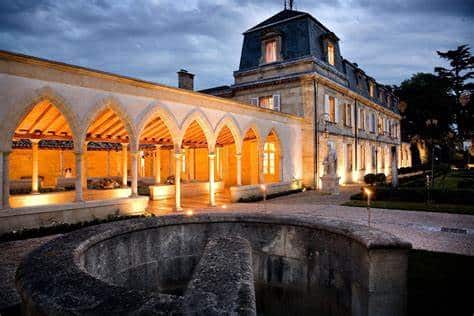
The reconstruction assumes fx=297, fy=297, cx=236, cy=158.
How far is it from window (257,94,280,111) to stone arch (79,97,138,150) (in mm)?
11215

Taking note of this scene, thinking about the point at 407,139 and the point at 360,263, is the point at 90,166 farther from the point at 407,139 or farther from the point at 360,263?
the point at 407,139

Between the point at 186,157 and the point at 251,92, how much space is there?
6410 millimetres

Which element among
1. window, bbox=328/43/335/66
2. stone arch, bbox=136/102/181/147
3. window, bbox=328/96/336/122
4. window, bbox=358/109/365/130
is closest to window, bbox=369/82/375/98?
window, bbox=358/109/365/130

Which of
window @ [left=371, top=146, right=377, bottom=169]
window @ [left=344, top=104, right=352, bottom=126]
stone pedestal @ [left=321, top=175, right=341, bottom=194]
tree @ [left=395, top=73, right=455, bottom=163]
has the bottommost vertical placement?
stone pedestal @ [left=321, top=175, right=341, bottom=194]

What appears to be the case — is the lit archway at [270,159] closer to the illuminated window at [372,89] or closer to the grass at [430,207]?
the grass at [430,207]

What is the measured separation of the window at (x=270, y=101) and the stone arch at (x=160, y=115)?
9.68 meters

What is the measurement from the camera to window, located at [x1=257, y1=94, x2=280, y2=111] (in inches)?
741

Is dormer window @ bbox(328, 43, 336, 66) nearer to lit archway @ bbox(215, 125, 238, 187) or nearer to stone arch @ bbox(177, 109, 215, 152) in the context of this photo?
lit archway @ bbox(215, 125, 238, 187)

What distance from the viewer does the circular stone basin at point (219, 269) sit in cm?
169

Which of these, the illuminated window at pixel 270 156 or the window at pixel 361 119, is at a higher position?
the window at pixel 361 119

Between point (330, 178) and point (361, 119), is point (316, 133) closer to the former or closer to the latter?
point (330, 178)

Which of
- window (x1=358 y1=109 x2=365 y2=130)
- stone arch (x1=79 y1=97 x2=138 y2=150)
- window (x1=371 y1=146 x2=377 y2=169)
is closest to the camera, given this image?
stone arch (x1=79 y1=97 x2=138 y2=150)

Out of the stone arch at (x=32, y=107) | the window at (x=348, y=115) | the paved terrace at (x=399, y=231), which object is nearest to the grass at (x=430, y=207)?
the paved terrace at (x=399, y=231)

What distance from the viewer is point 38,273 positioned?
80.4 inches
